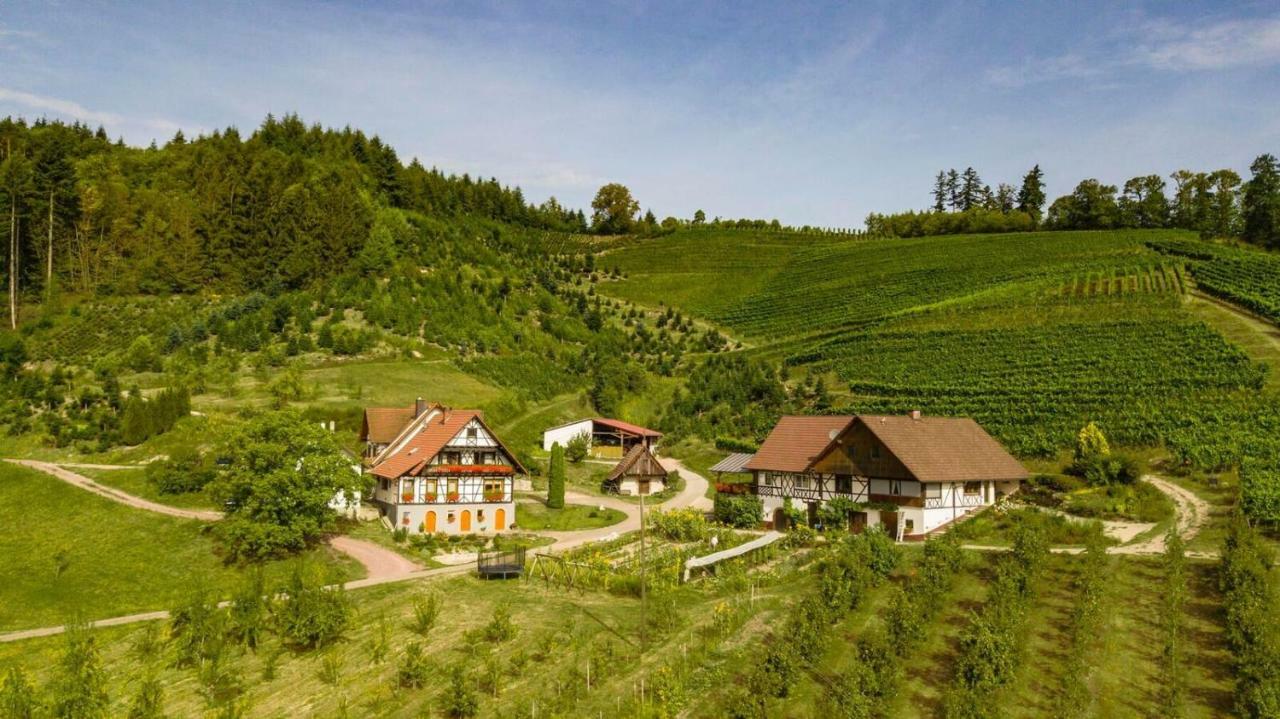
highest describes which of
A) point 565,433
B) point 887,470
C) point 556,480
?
point 565,433

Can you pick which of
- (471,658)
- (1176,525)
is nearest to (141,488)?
(471,658)

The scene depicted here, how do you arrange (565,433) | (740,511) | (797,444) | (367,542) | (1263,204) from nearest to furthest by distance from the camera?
1. (367,542)
2. (740,511)
3. (797,444)
4. (565,433)
5. (1263,204)

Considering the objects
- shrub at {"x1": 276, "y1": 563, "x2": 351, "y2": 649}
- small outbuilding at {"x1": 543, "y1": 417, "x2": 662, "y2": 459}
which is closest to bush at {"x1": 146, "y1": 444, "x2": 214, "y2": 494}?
shrub at {"x1": 276, "y1": 563, "x2": 351, "y2": 649}

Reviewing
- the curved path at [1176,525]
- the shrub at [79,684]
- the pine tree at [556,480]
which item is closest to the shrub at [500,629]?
the shrub at [79,684]

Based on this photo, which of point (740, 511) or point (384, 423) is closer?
point (740, 511)

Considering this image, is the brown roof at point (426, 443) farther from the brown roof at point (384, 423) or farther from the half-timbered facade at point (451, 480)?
the brown roof at point (384, 423)

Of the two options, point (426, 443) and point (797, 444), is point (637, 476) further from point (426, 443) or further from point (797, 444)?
point (426, 443)

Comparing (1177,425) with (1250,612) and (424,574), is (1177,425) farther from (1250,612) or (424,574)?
(424,574)
